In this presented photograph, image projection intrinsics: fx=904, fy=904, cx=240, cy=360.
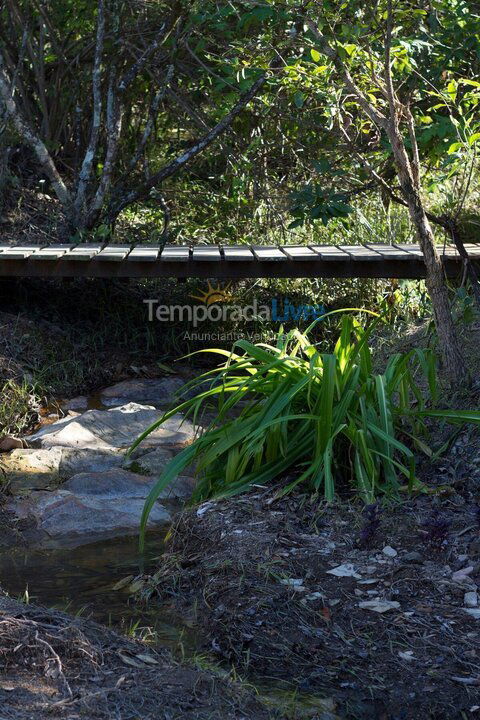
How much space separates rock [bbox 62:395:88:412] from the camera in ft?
21.1

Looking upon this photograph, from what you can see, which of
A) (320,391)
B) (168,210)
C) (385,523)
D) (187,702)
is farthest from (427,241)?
(168,210)

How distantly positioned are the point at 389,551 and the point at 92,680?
1320mm

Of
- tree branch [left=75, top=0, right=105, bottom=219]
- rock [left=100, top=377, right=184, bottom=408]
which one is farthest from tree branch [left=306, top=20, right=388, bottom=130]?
tree branch [left=75, top=0, right=105, bottom=219]

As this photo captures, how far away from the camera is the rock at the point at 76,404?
644 cm

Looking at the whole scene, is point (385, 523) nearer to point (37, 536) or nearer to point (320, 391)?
point (320, 391)

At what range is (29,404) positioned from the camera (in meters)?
6.17

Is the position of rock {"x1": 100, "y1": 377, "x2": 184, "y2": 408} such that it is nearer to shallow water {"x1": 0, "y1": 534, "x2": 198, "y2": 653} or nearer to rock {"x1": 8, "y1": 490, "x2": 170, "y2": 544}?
rock {"x1": 8, "y1": 490, "x2": 170, "y2": 544}

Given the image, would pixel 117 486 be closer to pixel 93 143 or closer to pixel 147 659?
pixel 147 659

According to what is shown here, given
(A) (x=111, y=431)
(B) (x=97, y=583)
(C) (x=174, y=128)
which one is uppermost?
(C) (x=174, y=128)

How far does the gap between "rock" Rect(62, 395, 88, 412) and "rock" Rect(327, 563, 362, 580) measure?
357cm

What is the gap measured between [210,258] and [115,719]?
15.6ft

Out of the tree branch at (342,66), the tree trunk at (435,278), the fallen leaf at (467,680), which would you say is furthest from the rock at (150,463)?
the fallen leaf at (467,680)

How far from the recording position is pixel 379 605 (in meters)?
2.96

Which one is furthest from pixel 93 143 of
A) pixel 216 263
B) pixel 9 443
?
pixel 9 443
